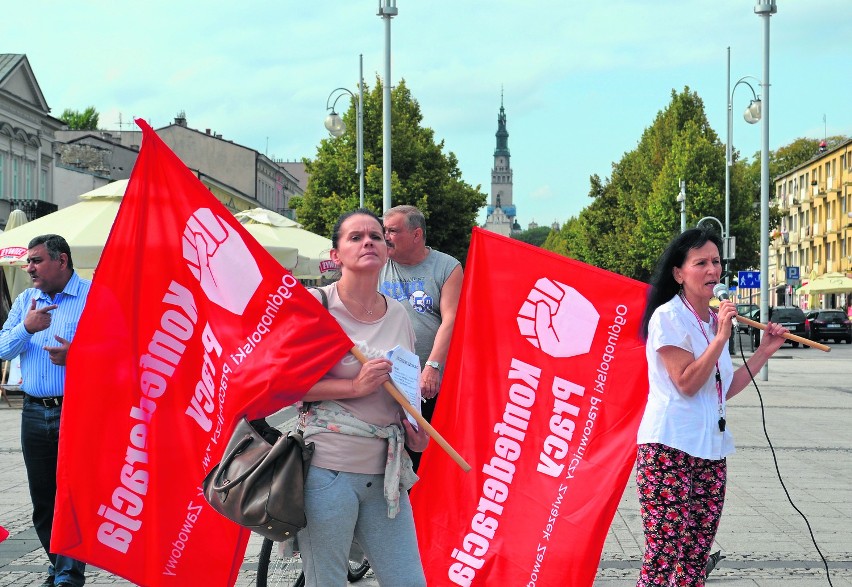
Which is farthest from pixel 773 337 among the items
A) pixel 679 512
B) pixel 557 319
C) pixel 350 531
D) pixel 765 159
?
pixel 765 159

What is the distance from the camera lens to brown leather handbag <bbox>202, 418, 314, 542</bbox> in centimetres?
362

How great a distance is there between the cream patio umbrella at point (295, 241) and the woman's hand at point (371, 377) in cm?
1439

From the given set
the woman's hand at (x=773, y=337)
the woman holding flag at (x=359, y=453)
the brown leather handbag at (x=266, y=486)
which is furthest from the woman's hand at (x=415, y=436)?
the woman's hand at (x=773, y=337)

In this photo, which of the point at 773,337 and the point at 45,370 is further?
the point at 45,370

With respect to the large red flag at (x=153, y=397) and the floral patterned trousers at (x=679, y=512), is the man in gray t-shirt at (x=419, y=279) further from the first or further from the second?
the floral patterned trousers at (x=679, y=512)

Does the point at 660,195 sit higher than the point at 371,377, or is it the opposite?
the point at 660,195

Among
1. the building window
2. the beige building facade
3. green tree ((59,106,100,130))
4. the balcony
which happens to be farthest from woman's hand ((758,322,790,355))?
green tree ((59,106,100,130))

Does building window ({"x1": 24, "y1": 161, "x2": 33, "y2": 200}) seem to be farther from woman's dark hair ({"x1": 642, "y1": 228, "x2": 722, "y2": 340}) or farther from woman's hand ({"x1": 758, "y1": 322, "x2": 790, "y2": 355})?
woman's hand ({"x1": 758, "y1": 322, "x2": 790, "y2": 355})

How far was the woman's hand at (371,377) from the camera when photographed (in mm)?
3793

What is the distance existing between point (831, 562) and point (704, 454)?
2.67m

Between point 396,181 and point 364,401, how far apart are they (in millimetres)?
46445

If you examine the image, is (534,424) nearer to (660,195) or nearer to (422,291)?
(422,291)

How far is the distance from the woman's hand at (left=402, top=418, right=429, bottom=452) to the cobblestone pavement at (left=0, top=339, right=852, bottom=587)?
150cm

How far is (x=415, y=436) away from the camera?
158 inches
